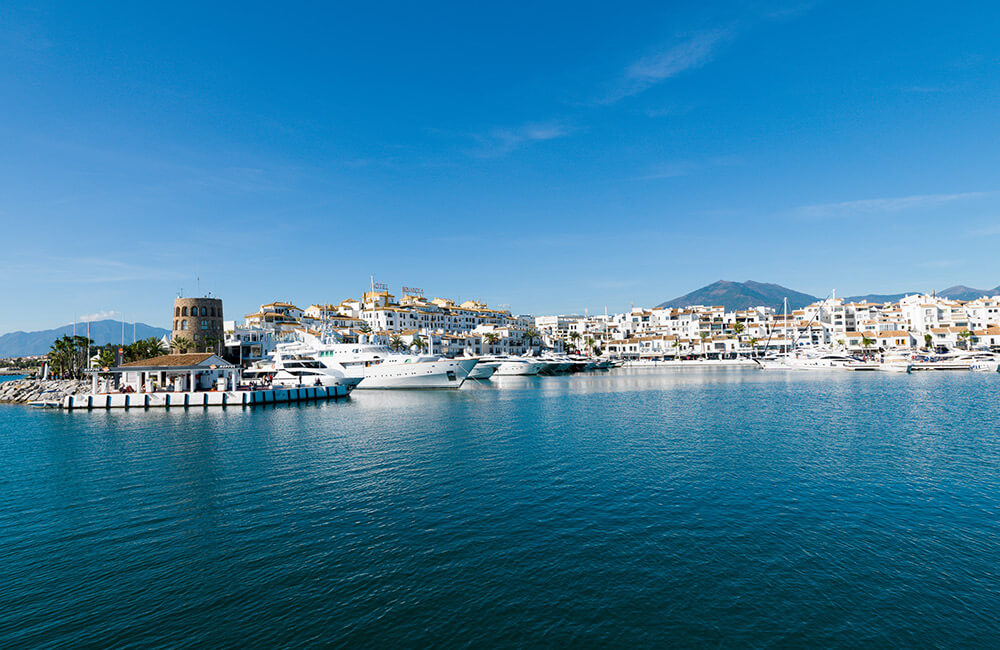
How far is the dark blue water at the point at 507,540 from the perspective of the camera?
11.3 m

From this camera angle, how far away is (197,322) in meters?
93.8

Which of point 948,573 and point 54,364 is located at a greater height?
point 54,364

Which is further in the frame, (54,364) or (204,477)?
(54,364)

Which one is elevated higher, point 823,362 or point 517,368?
point 517,368

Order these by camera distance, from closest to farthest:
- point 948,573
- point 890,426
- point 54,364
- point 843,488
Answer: point 948,573 < point 843,488 < point 890,426 < point 54,364

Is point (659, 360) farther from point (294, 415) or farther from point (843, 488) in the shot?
point (843, 488)

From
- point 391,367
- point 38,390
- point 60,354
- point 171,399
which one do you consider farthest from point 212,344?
point 391,367

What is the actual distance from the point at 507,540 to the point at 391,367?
53056 millimetres

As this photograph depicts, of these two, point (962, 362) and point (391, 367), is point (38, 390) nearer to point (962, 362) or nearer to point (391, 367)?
point (391, 367)

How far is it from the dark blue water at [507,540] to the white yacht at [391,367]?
109ft

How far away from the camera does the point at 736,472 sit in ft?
75.9

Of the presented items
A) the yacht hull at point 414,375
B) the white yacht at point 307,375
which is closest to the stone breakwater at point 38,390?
the white yacht at point 307,375

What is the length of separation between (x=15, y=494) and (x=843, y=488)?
32.7 metres

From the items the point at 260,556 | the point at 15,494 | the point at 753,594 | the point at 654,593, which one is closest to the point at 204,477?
the point at 15,494
